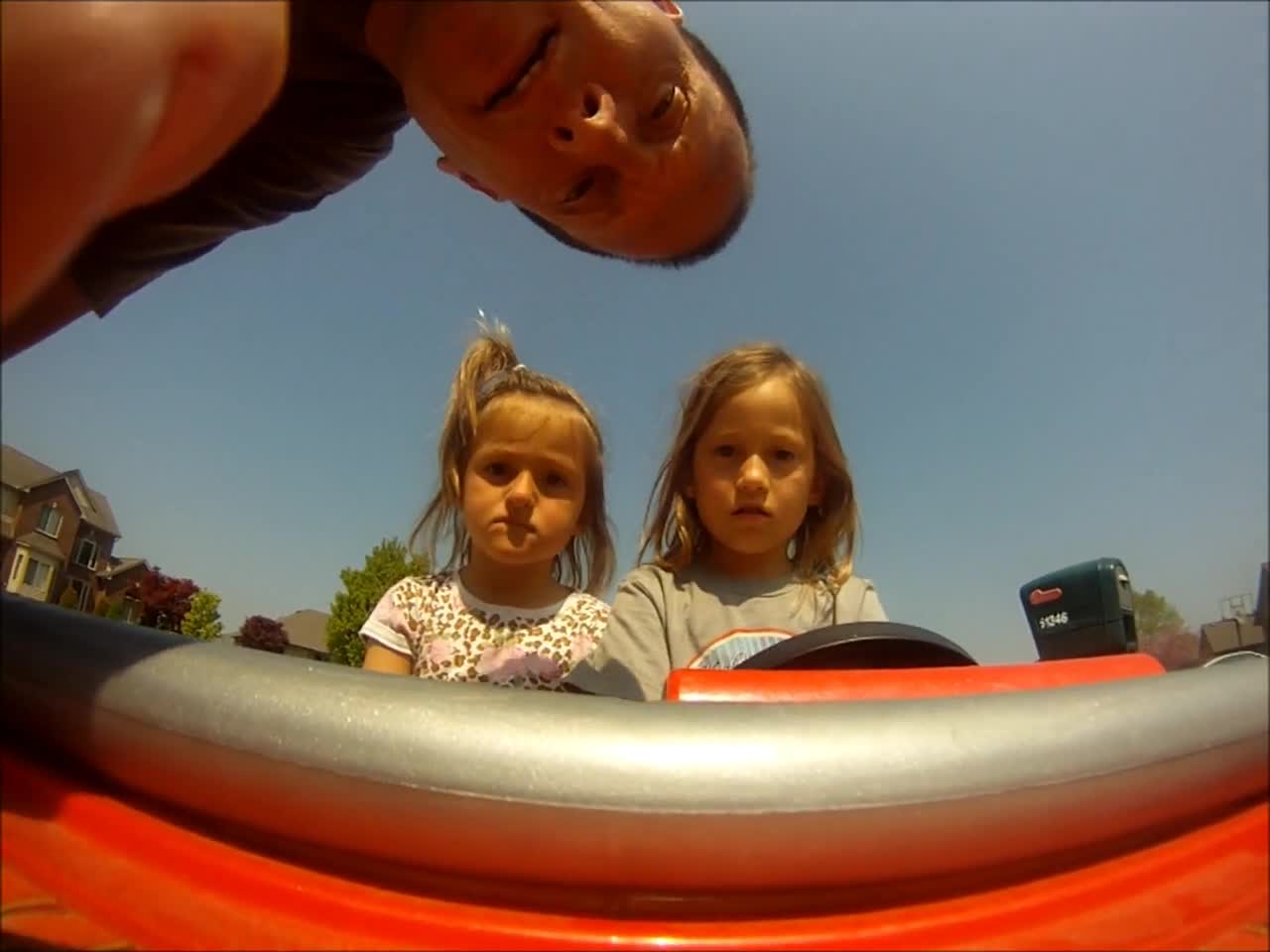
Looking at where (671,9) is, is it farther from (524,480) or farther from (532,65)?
(524,480)

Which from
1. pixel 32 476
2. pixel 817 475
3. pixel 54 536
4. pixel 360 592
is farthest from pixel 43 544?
pixel 360 592

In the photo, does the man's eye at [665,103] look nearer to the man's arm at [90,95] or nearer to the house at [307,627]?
the man's arm at [90,95]

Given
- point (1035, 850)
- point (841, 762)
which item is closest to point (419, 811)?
point (841, 762)

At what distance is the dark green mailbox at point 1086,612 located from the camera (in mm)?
1551

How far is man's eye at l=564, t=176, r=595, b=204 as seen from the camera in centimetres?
94

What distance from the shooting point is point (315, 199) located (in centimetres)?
109

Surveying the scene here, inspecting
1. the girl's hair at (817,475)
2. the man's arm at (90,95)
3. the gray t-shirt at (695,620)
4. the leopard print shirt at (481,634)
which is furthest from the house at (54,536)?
the girl's hair at (817,475)

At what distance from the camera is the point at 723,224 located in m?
1.14

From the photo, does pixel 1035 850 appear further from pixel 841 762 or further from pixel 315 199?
pixel 315 199

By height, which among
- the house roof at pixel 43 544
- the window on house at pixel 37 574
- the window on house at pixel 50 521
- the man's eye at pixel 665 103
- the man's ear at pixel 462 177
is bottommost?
the window on house at pixel 37 574

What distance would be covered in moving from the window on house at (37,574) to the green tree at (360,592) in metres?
Answer: 6.46

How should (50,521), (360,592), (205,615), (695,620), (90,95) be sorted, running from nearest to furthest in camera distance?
(90,95), (50,521), (695,620), (205,615), (360,592)

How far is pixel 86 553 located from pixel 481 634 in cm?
85

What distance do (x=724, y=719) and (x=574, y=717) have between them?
81 millimetres
